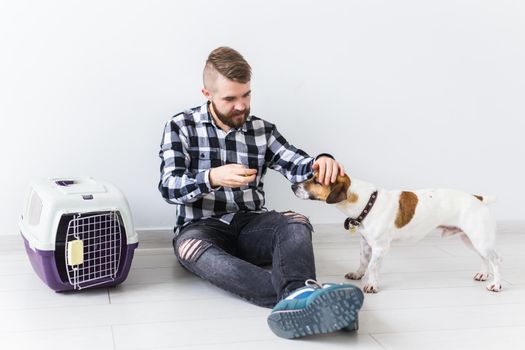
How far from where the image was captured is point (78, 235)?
1.72 meters

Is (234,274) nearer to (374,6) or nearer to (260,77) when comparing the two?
(260,77)

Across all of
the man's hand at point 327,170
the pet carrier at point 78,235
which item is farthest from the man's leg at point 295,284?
the pet carrier at point 78,235

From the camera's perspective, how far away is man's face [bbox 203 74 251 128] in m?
1.83

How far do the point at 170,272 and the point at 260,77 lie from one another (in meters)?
0.72

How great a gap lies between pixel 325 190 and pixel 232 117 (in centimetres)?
34

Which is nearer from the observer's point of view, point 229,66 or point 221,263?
point 221,263

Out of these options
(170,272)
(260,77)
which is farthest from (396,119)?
(170,272)

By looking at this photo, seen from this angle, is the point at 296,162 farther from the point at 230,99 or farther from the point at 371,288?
the point at 371,288

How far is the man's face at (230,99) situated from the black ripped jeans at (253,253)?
29 centimetres

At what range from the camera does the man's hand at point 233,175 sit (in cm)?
165

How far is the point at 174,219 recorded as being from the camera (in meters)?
2.25

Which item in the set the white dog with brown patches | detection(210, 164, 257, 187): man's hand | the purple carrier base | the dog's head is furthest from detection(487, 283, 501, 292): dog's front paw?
the purple carrier base

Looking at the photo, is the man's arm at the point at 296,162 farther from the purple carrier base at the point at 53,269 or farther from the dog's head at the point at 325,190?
the purple carrier base at the point at 53,269

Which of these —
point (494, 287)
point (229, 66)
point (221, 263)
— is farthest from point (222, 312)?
point (494, 287)
